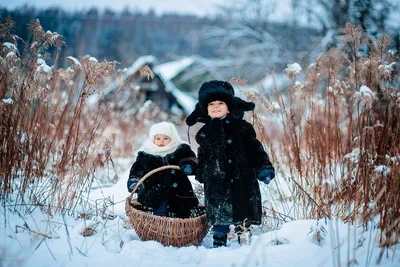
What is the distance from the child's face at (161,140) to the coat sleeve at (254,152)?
2.13ft

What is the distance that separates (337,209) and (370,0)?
471 cm

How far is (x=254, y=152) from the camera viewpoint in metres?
2.16

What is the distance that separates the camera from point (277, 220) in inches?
97.8

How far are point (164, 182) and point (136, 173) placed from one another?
23 cm

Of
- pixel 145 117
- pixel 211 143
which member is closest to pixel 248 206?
pixel 211 143

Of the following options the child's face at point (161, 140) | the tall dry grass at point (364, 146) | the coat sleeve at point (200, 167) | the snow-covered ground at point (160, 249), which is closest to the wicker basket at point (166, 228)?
the snow-covered ground at point (160, 249)

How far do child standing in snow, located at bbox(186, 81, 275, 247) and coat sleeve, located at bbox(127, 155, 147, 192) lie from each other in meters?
0.50

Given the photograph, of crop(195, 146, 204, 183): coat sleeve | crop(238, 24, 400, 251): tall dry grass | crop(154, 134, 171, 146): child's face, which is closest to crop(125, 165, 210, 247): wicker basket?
crop(195, 146, 204, 183): coat sleeve

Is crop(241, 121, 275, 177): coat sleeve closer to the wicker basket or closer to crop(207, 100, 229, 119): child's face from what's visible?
crop(207, 100, 229, 119): child's face

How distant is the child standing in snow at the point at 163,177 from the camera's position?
237 centimetres

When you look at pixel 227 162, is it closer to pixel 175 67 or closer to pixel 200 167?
pixel 200 167

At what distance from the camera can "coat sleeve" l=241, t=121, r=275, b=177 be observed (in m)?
2.07

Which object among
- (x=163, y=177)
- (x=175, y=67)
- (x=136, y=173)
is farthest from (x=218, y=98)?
(x=175, y=67)

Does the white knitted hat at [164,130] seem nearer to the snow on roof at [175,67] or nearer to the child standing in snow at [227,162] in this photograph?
the child standing in snow at [227,162]
